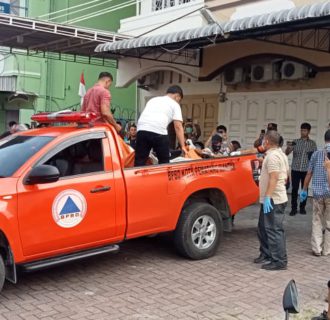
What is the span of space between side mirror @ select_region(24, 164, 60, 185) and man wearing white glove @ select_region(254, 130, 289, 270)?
256 cm

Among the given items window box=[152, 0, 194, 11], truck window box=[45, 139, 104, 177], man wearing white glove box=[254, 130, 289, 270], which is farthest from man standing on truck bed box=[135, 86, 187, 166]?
window box=[152, 0, 194, 11]

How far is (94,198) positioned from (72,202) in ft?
0.89

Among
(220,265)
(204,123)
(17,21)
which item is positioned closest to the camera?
(220,265)

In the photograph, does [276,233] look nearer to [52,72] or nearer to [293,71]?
[293,71]

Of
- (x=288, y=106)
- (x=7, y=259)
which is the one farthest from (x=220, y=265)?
(x=288, y=106)

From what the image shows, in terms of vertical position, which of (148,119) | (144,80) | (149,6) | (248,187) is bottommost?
(248,187)

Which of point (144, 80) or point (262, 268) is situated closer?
point (262, 268)

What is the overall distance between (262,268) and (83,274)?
216 centimetres

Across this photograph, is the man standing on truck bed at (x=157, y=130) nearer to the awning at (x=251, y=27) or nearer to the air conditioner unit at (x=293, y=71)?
the awning at (x=251, y=27)

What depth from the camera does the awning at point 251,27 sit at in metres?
8.81

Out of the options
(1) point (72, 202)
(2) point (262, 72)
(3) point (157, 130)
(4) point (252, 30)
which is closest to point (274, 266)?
(3) point (157, 130)

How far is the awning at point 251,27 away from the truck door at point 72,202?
4.78 m

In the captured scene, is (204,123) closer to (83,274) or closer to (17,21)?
(17,21)

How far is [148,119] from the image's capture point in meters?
6.65
